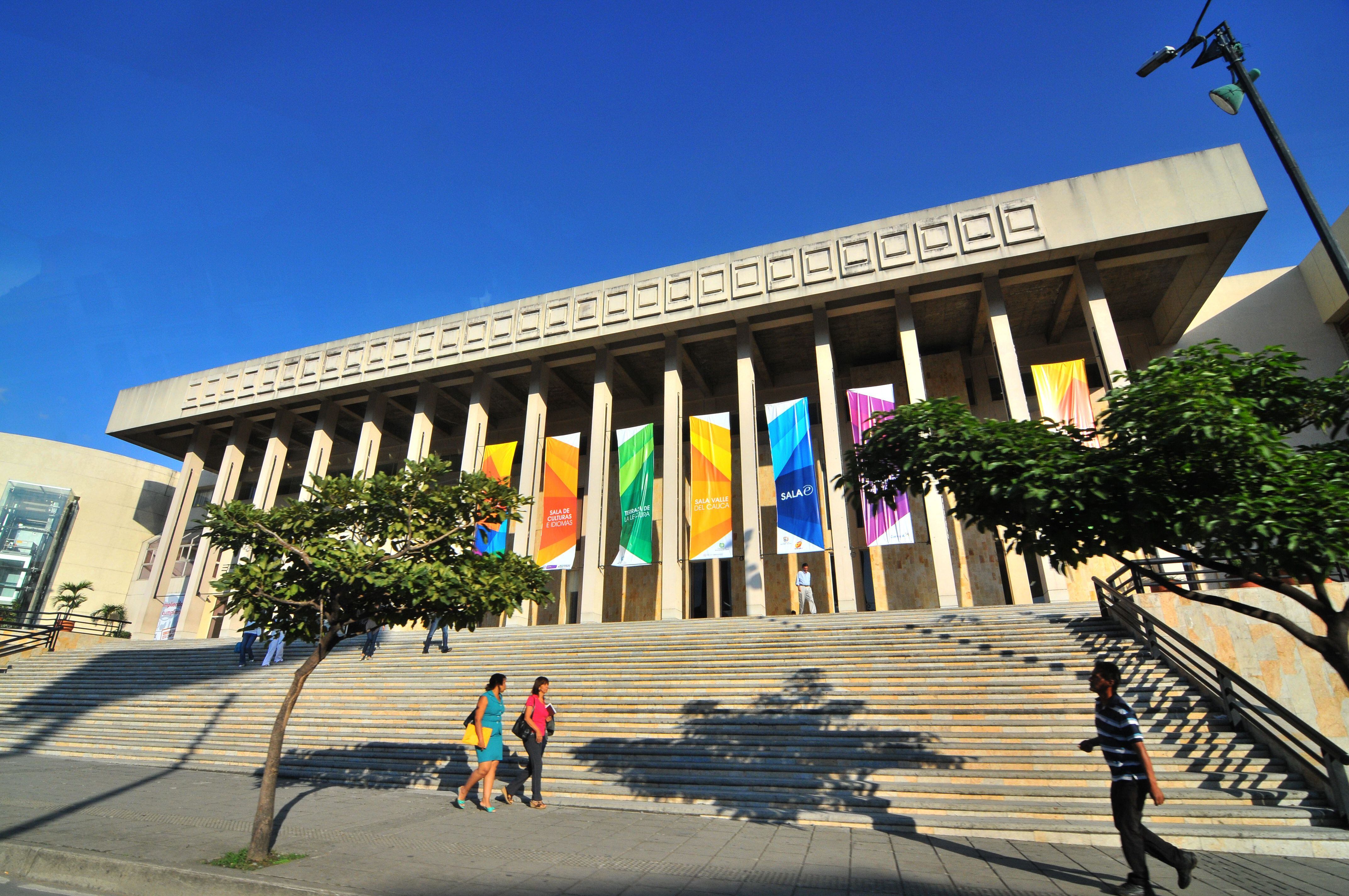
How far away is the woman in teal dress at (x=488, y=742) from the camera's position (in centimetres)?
731

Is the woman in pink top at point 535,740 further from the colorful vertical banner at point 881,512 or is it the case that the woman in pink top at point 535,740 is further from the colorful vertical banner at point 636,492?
the colorful vertical banner at point 636,492

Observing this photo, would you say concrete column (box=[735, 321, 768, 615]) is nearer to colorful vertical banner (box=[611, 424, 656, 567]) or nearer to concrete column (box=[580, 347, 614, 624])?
colorful vertical banner (box=[611, 424, 656, 567])

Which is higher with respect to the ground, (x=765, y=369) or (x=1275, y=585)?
(x=765, y=369)

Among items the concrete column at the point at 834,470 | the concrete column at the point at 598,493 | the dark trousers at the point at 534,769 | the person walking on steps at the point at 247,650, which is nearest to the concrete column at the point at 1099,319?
the concrete column at the point at 834,470

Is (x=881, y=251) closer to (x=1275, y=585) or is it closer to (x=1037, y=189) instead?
(x=1037, y=189)

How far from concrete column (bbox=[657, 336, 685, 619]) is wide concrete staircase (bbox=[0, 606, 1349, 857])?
9.74 ft

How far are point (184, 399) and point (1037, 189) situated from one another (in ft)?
108

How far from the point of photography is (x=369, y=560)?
6.60 meters

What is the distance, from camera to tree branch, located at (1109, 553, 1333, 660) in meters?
4.30

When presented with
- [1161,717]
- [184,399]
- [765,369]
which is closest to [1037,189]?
[765,369]

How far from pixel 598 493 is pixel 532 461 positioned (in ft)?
9.39

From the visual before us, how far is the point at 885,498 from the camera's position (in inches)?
248

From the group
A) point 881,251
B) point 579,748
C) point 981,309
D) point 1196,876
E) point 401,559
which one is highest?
point 881,251

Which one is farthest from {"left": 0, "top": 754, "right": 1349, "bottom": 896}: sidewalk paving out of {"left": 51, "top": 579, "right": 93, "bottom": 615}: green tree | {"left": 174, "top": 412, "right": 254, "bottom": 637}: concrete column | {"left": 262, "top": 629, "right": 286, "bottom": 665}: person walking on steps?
{"left": 51, "top": 579, "right": 93, "bottom": 615}: green tree
